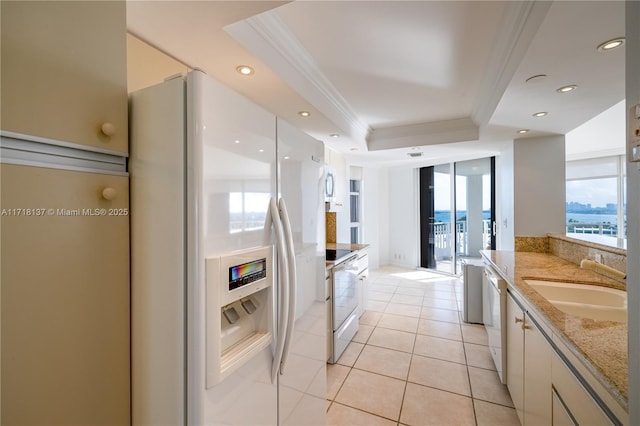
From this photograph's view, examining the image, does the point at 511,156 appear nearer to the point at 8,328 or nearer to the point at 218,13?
the point at 218,13

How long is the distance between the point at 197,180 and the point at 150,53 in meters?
1.14

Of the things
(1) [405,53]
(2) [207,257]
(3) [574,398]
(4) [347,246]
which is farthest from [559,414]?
(4) [347,246]

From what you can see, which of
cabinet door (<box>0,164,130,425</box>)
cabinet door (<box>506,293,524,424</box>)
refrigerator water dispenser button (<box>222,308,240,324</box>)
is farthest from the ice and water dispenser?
cabinet door (<box>506,293,524,424</box>)

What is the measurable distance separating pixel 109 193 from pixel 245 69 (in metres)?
1.29

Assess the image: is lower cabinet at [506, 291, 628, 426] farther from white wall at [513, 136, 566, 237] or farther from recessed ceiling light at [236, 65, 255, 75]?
recessed ceiling light at [236, 65, 255, 75]

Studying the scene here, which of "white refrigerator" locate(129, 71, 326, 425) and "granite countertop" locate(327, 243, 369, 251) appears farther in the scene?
"granite countertop" locate(327, 243, 369, 251)

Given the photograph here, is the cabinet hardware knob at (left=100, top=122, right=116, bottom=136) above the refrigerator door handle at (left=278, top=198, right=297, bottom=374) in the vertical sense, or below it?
above

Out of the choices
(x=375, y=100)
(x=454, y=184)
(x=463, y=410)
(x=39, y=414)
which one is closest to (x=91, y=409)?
(x=39, y=414)

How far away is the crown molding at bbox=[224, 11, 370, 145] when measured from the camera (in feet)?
5.34

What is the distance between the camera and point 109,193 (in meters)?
0.95

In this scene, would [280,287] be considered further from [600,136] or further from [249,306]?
[600,136]

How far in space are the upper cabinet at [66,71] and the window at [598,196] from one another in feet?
23.3

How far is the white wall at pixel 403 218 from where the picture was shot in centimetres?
645

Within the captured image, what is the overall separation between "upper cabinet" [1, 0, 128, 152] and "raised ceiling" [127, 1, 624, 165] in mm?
473
